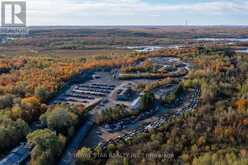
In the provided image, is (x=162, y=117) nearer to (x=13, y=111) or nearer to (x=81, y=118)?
(x=81, y=118)

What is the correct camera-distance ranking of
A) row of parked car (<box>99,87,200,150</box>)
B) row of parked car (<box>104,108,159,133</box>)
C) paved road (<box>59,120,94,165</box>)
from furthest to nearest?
row of parked car (<box>104,108,159,133</box>), row of parked car (<box>99,87,200,150</box>), paved road (<box>59,120,94,165</box>)

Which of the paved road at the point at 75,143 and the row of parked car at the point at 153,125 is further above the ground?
the row of parked car at the point at 153,125

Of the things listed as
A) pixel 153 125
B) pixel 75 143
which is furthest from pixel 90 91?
pixel 75 143

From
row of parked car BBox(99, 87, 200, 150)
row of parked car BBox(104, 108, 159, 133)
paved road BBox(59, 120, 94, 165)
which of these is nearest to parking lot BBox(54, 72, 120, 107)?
paved road BBox(59, 120, 94, 165)

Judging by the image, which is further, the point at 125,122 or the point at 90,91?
the point at 90,91

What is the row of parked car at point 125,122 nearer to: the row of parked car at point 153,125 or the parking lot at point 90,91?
the row of parked car at point 153,125

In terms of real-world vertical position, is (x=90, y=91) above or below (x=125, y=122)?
above

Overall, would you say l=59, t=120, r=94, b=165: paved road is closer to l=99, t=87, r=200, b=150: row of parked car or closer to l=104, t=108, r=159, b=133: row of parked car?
l=104, t=108, r=159, b=133: row of parked car

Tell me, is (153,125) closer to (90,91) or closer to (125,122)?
(125,122)

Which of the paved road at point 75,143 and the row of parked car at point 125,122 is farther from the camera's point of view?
the row of parked car at point 125,122

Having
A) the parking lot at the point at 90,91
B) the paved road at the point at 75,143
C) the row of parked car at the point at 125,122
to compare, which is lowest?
the paved road at the point at 75,143

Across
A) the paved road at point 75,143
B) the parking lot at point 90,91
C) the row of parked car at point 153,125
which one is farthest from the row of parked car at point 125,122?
the parking lot at point 90,91

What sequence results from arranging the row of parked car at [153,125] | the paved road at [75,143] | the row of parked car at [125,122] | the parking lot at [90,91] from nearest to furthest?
the paved road at [75,143] < the row of parked car at [153,125] < the row of parked car at [125,122] < the parking lot at [90,91]
